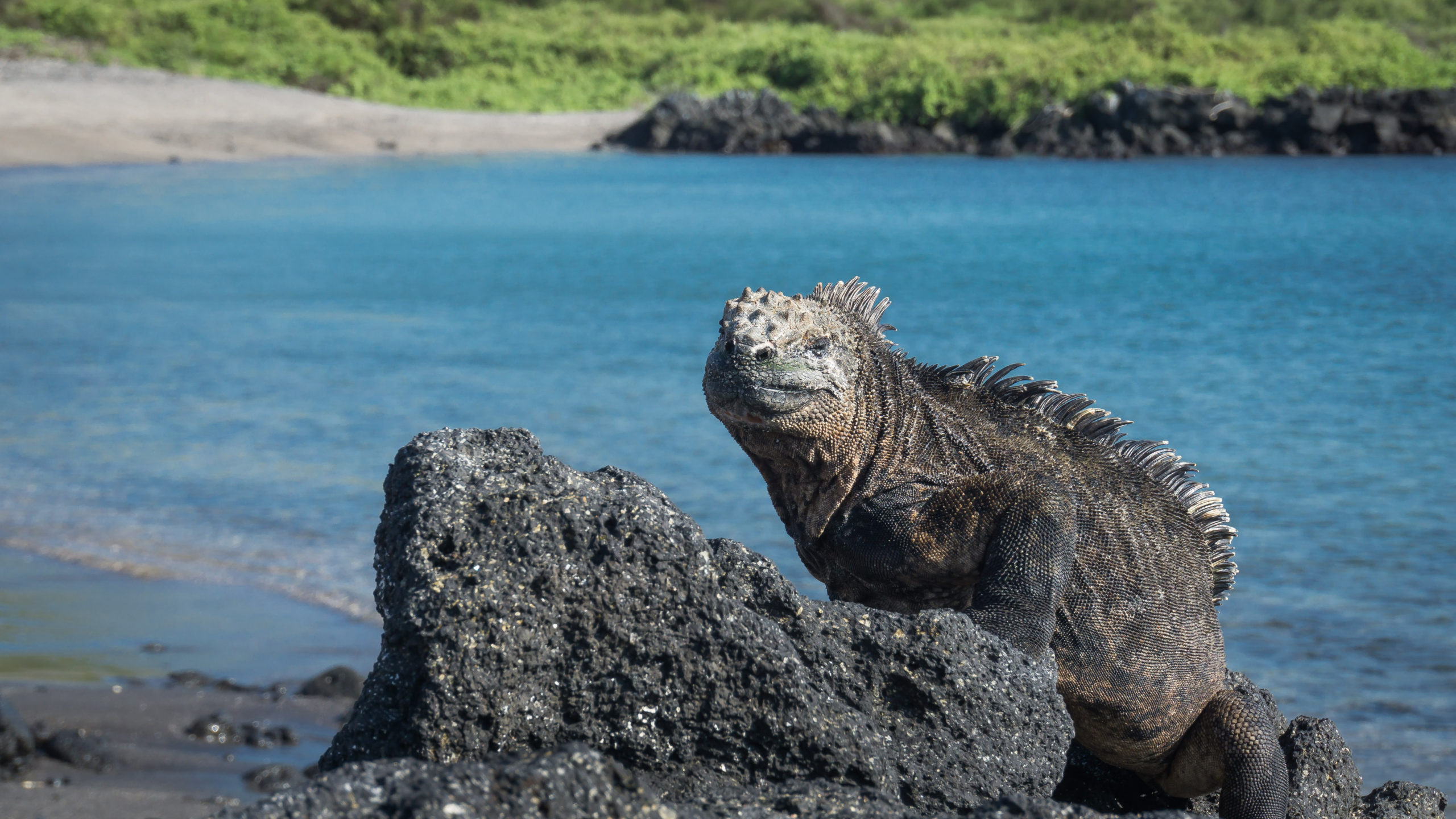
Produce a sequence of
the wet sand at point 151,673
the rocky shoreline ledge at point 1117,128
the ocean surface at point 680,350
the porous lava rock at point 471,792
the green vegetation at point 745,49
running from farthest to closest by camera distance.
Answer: the green vegetation at point 745,49, the rocky shoreline ledge at point 1117,128, the ocean surface at point 680,350, the wet sand at point 151,673, the porous lava rock at point 471,792

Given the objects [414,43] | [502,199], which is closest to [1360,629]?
[502,199]

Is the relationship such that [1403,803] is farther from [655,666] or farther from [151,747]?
[151,747]

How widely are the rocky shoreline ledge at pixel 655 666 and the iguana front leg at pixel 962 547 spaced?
0.36m

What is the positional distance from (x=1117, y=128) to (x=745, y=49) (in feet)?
50.1

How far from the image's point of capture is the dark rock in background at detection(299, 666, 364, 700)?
21.0ft

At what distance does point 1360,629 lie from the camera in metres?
7.58

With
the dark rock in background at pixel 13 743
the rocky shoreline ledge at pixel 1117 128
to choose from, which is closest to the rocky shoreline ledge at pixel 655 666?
the dark rock in background at pixel 13 743

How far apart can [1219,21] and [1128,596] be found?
55332 mm

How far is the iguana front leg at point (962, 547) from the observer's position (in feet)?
9.09

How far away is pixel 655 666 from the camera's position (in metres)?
2.16

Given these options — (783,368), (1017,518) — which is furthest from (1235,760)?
(783,368)

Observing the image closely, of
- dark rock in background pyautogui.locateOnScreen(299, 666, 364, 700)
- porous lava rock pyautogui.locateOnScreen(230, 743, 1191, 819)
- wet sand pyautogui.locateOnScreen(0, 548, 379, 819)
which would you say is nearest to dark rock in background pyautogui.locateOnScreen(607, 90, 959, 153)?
wet sand pyautogui.locateOnScreen(0, 548, 379, 819)

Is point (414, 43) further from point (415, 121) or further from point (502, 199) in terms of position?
point (502, 199)

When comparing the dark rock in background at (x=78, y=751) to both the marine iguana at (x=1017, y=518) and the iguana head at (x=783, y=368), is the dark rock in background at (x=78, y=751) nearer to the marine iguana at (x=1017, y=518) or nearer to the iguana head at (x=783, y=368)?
the marine iguana at (x=1017, y=518)
